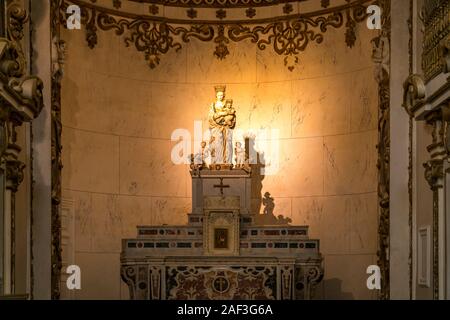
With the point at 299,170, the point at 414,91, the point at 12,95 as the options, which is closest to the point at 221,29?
the point at 299,170

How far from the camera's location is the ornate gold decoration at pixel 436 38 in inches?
315

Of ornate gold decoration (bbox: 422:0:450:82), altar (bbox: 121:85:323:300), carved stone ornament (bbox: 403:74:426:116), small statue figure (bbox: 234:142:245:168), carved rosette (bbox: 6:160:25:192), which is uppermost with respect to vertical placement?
ornate gold decoration (bbox: 422:0:450:82)

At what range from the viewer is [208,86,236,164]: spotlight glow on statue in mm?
12219

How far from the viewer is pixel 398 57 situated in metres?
10.9

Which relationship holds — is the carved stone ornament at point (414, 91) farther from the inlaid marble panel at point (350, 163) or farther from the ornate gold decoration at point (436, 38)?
the inlaid marble panel at point (350, 163)

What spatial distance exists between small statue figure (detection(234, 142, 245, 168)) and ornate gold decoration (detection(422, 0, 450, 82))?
11.4 ft

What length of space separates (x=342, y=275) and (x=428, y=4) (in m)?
4.75

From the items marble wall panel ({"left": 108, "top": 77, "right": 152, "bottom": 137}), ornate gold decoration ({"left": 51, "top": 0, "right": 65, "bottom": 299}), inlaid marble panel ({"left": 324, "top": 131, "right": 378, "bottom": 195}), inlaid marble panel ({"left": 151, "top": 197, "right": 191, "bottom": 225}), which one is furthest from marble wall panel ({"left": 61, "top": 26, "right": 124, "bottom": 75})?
inlaid marble panel ({"left": 324, "top": 131, "right": 378, "bottom": 195})

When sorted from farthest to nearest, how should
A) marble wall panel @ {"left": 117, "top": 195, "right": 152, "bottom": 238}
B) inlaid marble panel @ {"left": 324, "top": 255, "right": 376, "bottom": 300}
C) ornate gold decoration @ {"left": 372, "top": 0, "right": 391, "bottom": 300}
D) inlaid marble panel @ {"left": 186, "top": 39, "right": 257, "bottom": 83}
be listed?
inlaid marble panel @ {"left": 186, "top": 39, "right": 257, "bottom": 83}, marble wall panel @ {"left": 117, "top": 195, "right": 152, "bottom": 238}, inlaid marble panel @ {"left": 324, "top": 255, "right": 376, "bottom": 300}, ornate gold decoration @ {"left": 372, "top": 0, "right": 391, "bottom": 300}

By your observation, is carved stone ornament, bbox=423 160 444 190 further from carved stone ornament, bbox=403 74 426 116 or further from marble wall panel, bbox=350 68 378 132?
marble wall panel, bbox=350 68 378 132

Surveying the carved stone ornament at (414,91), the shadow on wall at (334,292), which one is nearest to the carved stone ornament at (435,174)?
the carved stone ornament at (414,91)

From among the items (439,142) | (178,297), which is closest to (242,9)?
(178,297)

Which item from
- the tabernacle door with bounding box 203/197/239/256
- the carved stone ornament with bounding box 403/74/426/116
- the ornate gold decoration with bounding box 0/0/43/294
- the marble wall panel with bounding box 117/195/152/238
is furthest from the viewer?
the marble wall panel with bounding box 117/195/152/238

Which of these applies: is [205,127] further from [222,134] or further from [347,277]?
[347,277]
